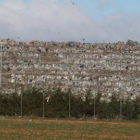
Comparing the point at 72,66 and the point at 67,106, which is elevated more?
the point at 72,66

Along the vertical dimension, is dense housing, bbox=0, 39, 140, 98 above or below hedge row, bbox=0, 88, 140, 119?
above

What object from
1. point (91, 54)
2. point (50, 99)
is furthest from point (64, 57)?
point (50, 99)

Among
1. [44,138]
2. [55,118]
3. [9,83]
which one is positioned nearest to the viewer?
[44,138]

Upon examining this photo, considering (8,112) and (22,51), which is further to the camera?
(22,51)

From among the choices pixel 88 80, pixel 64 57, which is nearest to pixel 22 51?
pixel 64 57

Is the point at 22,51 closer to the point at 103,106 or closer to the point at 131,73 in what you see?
the point at 131,73

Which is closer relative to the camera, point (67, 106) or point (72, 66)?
point (67, 106)

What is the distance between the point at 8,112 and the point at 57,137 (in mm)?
21389

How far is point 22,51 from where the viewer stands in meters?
62.8

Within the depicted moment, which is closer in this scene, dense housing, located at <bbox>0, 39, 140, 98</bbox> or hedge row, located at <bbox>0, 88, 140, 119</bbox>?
hedge row, located at <bbox>0, 88, 140, 119</bbox>

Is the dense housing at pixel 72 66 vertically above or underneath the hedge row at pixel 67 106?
above

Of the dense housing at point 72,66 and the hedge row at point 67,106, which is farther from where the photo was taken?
the dense housing at point 72,66

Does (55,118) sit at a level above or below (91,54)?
below

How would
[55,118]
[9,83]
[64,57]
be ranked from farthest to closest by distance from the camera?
[64,57], [9,83], [55,118]
